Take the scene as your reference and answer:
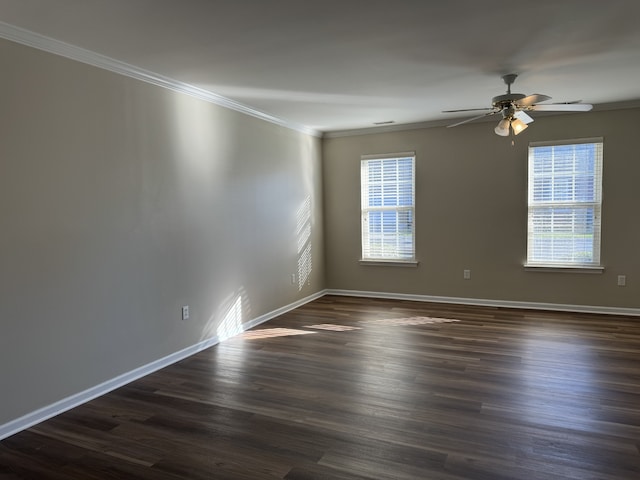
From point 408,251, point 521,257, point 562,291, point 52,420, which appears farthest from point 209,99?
point 562,291

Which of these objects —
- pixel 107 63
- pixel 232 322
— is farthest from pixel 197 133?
pixel 232 322

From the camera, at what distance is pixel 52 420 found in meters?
2.78

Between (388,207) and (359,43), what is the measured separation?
11.3ft

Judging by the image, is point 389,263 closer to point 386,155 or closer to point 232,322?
point 386,155

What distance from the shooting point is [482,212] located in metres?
5.64

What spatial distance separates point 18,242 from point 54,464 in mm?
1297

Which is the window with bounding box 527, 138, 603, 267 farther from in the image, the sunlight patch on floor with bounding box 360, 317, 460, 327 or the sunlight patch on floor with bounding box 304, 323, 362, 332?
the sunlight patch on floor with bounding box 304, 323, 362, 332

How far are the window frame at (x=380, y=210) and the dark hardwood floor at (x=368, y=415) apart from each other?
191 centimetres

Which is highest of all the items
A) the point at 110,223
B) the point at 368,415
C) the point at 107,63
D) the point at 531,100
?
the point at 107,63

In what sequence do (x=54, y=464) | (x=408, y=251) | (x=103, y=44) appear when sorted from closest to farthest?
(x=54, y=464), (x=103, y=44), (x=408, y=251)

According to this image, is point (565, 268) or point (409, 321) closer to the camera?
point (409, 321)

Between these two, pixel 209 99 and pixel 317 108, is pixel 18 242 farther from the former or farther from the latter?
pixel 317 108

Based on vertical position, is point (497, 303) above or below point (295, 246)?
below

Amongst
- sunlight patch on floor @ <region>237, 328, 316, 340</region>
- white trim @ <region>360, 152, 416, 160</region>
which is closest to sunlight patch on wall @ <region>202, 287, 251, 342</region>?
sunlight patch on floor @ <region>237, 328, 316, 340</region>
